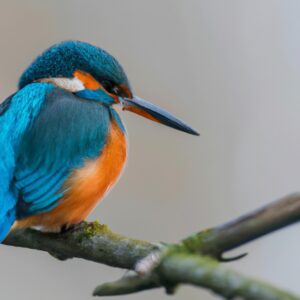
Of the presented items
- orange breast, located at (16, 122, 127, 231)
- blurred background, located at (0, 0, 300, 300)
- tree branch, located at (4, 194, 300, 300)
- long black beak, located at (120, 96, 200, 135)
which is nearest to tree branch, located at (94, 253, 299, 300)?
tree branch, located at (4, 194, 300, 300)

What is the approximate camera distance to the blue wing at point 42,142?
7.66 feet

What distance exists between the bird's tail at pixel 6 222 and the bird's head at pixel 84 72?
24.7 inches

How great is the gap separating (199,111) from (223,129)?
19 cm

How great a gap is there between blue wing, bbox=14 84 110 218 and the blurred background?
5.37 feet

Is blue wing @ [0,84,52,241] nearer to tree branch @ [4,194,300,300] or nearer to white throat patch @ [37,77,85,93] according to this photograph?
white throat patch @ [37,77,85,93]

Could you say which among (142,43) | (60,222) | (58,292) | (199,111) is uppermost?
(142,43)

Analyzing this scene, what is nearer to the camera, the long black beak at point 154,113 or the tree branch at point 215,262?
the tree branch at point 215,262

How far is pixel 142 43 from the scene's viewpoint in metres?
5.02

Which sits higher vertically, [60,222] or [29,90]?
[29,90]

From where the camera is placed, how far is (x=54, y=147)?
2.47m

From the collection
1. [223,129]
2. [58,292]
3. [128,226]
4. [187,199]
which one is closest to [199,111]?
[223,129]

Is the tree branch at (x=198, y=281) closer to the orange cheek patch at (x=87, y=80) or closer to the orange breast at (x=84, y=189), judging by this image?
the orange breast at (x=84, y=189)

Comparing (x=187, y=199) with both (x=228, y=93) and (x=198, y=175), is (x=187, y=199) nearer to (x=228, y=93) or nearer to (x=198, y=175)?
(x=198, y=175)

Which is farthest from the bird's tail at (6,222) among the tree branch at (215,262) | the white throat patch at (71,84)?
the tree branch at (215,262)
